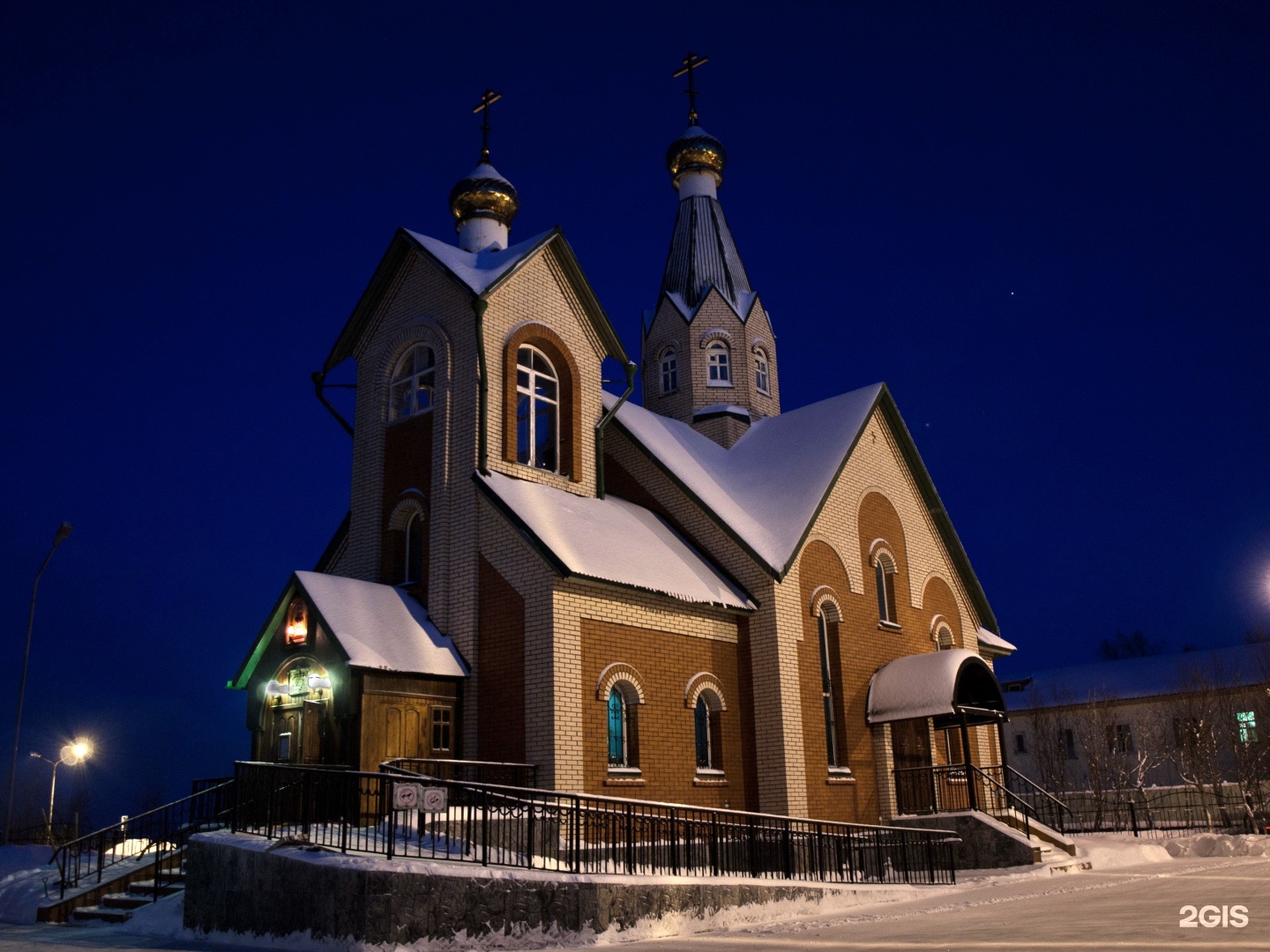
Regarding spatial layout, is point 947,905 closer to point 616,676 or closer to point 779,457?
point 616,676

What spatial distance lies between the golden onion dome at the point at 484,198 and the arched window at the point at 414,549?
727cm

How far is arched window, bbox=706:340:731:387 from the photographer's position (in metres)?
27.9

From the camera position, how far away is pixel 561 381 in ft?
67.9

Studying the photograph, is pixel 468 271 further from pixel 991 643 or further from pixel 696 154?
pixel 991 643

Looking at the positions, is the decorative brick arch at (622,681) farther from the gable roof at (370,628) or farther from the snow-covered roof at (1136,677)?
the snow-covered roof at (1136,677)

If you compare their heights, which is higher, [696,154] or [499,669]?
[696,154]

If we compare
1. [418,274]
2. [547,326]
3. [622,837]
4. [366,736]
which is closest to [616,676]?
[622,837]

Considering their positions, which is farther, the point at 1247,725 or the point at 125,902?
the point at 1247,725

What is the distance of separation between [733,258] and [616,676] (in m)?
16.1

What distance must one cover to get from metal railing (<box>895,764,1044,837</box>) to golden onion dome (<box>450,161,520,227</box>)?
13.5 m

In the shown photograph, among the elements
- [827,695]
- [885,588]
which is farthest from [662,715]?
[885,588]

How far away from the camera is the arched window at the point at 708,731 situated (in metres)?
18.2

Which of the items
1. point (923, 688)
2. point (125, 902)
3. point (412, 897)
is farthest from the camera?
point (923, 688)

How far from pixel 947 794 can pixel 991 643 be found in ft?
21.2
